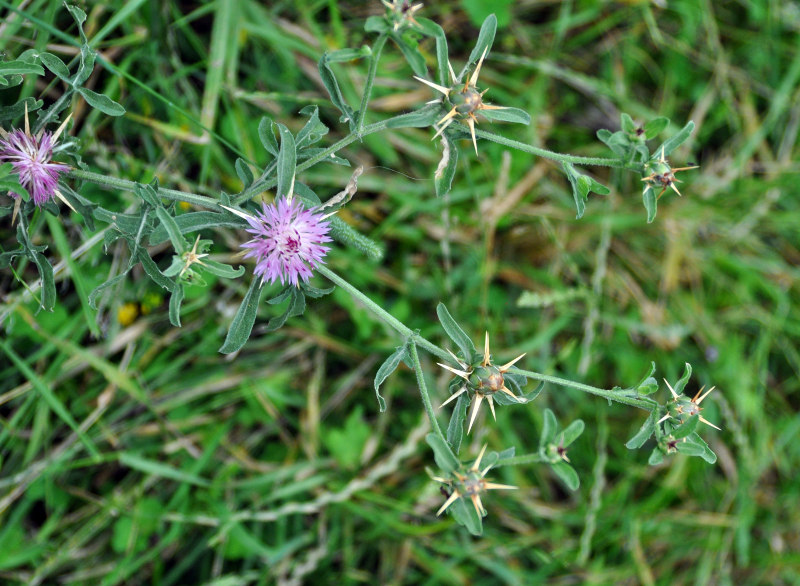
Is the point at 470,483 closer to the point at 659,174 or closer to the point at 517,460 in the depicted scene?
the point at 517,460

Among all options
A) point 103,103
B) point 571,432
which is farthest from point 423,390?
point 103,103

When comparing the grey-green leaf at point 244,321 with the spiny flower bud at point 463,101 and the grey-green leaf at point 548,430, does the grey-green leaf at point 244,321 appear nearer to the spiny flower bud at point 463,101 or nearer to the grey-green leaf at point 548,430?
the spiny flower bud at point 463,101

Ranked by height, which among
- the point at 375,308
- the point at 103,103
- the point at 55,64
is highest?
the point at 55,64

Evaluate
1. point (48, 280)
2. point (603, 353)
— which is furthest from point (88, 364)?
point (603, 353)

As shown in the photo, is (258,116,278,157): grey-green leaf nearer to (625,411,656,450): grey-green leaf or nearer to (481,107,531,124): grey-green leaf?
(481,107,531,124): grey-green leaf

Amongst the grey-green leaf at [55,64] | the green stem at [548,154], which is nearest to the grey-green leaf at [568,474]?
the green stem at [548,154]

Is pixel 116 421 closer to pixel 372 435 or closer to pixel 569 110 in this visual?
pixel 372 435
